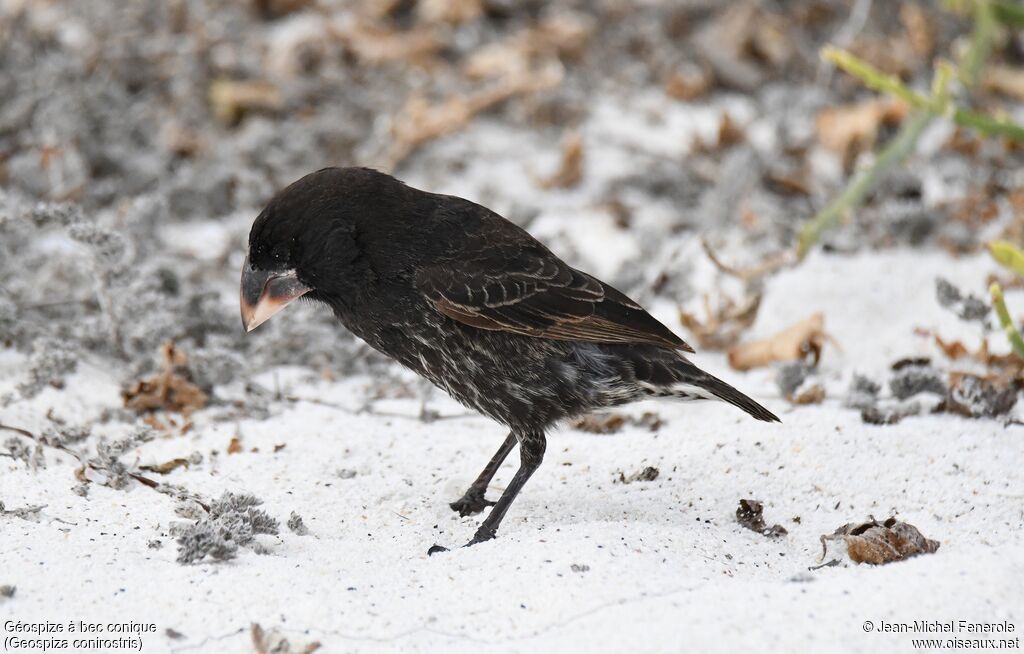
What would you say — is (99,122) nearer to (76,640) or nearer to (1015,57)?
(76,640)

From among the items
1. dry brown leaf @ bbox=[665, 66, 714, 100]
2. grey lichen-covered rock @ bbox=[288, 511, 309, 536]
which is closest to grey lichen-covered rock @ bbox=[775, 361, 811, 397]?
grey lichen-covered rock @ bbox=[288, 511, 309, 536]

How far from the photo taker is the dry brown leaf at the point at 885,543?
11.2 ft

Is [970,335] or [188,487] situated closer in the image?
[188,487]

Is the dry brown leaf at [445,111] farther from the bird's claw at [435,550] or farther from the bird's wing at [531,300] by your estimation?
the bird's claw at [435,550]

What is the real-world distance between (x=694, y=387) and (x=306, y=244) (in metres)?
1.39

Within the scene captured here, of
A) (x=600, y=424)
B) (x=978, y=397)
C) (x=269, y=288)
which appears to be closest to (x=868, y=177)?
(x=978, y=397)

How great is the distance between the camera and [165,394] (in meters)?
4.75

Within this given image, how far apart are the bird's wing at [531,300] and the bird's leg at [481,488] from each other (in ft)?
1.55

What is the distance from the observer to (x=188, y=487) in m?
3.96

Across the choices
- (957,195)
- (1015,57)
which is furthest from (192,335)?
(1015,57)

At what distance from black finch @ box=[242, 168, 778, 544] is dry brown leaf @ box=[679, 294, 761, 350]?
128cm

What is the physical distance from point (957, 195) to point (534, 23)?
301cm

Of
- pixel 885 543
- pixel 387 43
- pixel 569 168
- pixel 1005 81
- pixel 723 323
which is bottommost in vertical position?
pixel 885 543

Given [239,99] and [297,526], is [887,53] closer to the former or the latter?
[239,99]
